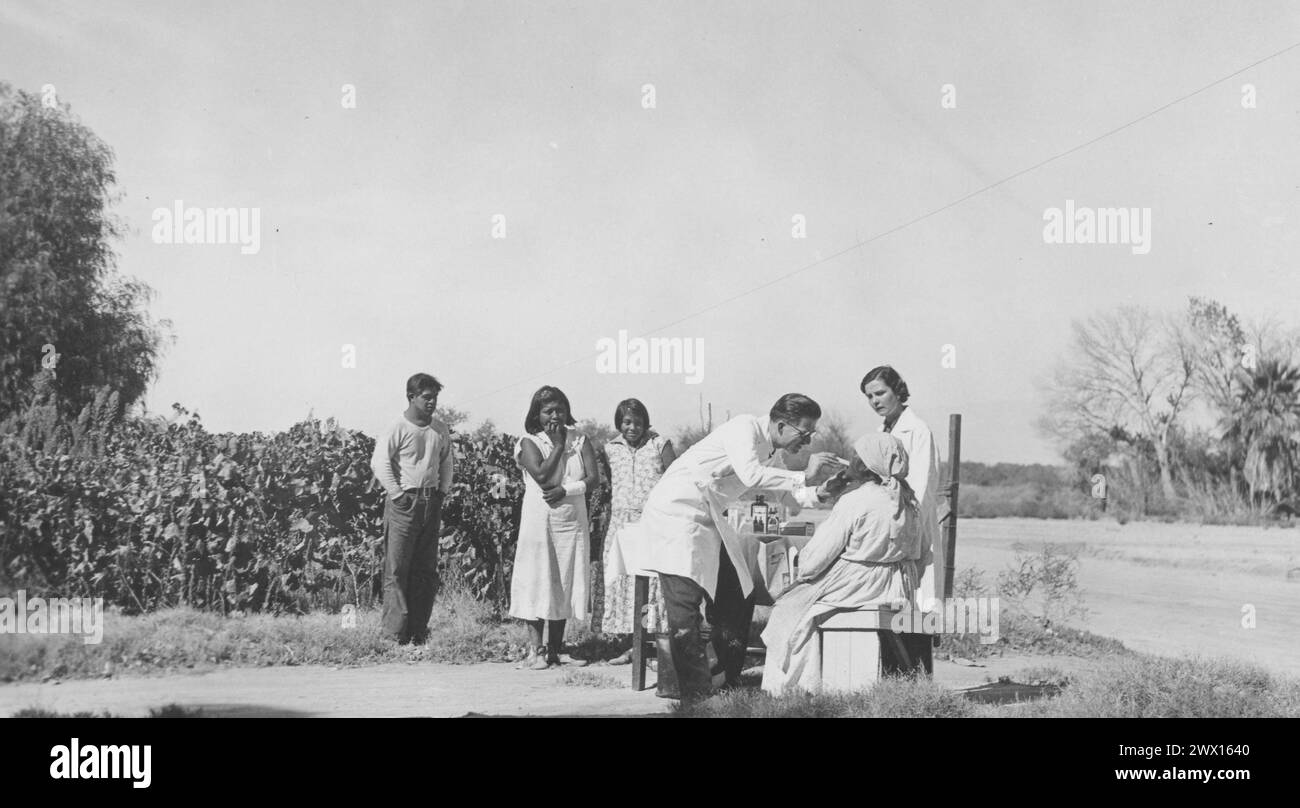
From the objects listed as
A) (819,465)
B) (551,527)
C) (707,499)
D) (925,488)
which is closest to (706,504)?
(707,499)

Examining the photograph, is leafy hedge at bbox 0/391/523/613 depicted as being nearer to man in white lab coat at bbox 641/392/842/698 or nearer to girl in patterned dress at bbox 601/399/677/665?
girl in patterned dress at bbox 601/399/677/665

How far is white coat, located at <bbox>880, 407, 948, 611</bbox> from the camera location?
681 centimetres

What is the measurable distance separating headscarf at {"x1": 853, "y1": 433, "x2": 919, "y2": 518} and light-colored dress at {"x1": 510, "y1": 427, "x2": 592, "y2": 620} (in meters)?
2.22

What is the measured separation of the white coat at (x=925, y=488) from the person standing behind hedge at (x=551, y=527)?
A: 211cm

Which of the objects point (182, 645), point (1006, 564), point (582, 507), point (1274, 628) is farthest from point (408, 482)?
point (1274, 628)

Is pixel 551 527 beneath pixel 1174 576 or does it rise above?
above

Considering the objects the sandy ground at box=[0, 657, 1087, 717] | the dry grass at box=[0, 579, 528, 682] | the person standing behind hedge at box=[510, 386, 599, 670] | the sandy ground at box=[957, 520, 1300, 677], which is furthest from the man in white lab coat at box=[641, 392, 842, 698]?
the sandy ground at box=[957, 520, 1300, 677]

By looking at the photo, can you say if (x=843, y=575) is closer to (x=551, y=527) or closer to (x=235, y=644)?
(x=551, y=527)

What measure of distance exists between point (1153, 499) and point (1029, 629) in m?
1.50

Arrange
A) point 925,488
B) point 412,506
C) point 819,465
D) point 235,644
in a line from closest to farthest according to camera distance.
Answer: point 819,465
point 925,488
point 235,644
point 412,506

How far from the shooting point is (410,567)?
7.82 m

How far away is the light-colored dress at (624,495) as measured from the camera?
7535 mm

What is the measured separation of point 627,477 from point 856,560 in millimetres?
1931
